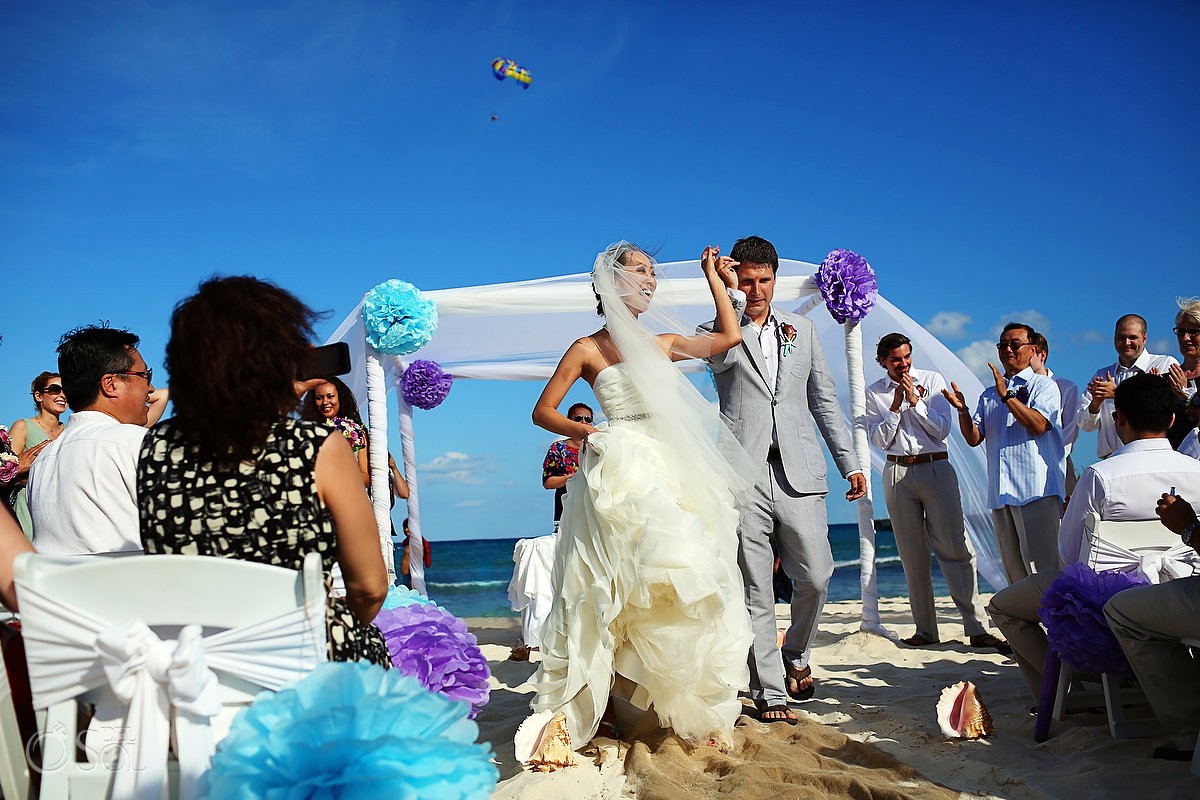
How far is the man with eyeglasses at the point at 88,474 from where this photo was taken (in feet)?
9.77

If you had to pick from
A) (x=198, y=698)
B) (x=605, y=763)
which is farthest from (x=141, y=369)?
(x=605, y=763)

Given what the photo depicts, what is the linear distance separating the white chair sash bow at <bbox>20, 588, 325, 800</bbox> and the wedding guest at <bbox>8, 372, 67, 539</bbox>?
15.5 ft

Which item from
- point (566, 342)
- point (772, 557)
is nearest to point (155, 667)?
point (772, 557)

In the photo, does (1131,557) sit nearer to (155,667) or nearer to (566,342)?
(155,667)

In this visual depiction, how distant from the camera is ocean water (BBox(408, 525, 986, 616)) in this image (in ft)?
73.4

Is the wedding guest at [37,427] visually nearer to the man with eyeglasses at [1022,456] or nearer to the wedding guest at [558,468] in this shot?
the wedding guest at [558,468]

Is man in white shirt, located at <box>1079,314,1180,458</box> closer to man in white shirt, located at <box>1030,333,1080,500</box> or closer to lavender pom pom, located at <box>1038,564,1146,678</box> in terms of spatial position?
man in white shirt, located at <box>1030,333,1080,500</box>

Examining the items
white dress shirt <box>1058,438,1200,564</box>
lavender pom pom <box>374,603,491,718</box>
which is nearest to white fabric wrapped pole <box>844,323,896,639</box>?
white dress shirt <box>1058,438,1200,564</box>

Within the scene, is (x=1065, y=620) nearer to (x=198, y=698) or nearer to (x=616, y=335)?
(x=616, y=335)

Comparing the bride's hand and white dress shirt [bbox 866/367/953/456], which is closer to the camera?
the bride's hand

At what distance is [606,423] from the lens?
4.07 metres

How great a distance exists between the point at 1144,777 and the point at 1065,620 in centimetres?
59

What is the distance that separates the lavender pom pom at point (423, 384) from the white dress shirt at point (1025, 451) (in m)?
4.11

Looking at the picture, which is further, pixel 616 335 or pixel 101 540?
pixel 616 335
